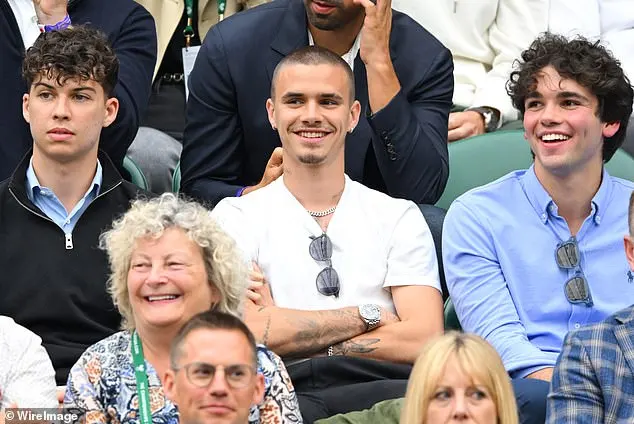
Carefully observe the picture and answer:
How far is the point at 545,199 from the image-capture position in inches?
188

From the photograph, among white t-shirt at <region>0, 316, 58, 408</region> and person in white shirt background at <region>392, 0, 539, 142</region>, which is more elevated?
person in white shirt background at <region>392, 0, 539, 142</region>

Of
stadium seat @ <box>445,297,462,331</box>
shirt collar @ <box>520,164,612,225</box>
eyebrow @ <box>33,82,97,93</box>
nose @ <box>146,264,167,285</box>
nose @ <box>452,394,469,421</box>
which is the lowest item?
nose @ <box>452,394,469,421</box>

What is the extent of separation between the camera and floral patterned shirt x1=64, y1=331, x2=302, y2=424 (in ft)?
13.1

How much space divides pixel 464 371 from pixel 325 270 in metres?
1.01

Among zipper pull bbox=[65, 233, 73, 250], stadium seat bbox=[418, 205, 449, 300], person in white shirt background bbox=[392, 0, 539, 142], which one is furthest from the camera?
person in white shirt background bbox=[392, 0, 539, 142]

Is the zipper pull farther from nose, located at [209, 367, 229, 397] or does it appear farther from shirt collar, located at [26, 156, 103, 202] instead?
nose, located at [209, 367, 229, 397]

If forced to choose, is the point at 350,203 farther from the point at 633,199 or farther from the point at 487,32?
the point at 487,32

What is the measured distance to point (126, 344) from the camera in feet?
13.5

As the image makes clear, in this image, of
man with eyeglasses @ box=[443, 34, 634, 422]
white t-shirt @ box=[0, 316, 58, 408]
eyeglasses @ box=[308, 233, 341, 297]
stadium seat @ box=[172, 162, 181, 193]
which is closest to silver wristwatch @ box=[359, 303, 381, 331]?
eyeglasses @ box=[308, 233, 341, 297]

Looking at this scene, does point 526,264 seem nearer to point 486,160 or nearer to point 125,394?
point 486,160

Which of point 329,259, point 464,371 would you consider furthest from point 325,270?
point 464,371

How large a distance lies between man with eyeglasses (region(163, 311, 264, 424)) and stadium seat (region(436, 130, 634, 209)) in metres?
2.01

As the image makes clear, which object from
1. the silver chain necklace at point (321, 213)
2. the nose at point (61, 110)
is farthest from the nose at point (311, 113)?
the nose at point (61, 110)

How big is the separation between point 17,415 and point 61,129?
1065 millimetres
